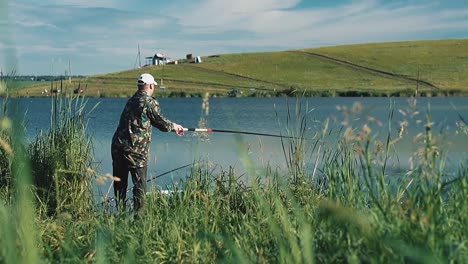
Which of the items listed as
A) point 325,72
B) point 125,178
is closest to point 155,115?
point 125,178

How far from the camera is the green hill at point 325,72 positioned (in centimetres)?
7444

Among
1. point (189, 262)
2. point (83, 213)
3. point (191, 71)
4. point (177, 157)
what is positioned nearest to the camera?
point (189, 262)

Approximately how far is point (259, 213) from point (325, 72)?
84949 millimetres

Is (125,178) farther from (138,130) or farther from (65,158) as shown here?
(65,158)

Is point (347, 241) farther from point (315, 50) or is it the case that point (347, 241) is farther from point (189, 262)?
point (315, 50)

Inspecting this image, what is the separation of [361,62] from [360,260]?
3606 inches

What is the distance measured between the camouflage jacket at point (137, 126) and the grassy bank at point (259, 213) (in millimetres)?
390

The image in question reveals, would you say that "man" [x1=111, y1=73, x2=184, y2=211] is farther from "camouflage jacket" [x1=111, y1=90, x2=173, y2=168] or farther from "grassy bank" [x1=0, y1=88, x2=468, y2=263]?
"grassy bank" [x1=0, y1=88, x2=468, y2=263]

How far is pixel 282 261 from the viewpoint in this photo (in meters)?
3.25

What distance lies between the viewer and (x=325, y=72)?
89188mm

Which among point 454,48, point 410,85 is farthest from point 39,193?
point 454,48

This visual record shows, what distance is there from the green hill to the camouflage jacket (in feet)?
191

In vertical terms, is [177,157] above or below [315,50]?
below

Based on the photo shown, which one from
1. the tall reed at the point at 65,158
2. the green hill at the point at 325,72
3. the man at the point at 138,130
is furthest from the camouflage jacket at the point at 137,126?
the green hill at the point at 325,72
